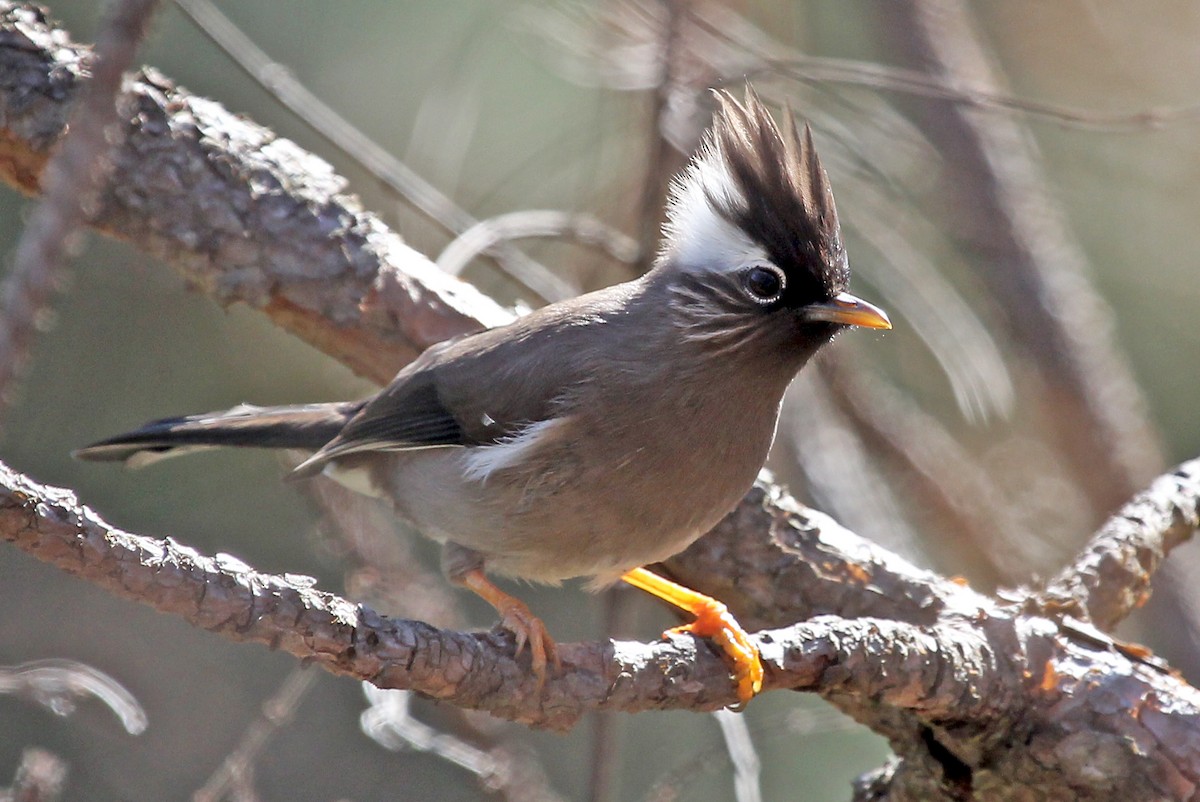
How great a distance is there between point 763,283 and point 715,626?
110cm

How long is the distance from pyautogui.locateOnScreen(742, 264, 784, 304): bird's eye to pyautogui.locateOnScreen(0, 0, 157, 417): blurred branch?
2426 mm

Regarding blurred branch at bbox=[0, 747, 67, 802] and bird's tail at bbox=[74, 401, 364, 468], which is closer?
blurred branch at bbox=[0, 747, 67, 802]

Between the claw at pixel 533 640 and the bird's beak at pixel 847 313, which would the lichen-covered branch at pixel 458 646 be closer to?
the claw at pixel 533 640

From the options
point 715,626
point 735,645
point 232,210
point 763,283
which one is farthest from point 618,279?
point 735,645

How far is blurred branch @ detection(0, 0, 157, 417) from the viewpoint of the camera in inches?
60.4

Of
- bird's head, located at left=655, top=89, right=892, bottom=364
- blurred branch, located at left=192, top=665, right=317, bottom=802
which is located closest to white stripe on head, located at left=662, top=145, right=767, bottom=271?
bird's head, located at left=655, top=89, right=892, bottom=364

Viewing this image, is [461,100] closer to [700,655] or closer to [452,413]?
[452,413]

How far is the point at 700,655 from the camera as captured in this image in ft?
10.9

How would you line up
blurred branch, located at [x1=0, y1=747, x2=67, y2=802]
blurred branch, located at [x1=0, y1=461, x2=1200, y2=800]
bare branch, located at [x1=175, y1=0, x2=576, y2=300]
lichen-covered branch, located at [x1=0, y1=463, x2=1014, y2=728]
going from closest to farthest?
1. lichen-covered branch, located at [x1=0, y1=463, x2=1014, y2=728]
2. blurred branch, located at [x1=0, y1=461, x2=1200, y2=800]
3. blurred branch, located at [x1=0, y1=747, x2=67, y2=802]
4. bare branch, located at [x1=175, y1=0, x2=576, y2=300]

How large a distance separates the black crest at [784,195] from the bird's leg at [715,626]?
1067mm

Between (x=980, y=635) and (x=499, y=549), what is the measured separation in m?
1.50

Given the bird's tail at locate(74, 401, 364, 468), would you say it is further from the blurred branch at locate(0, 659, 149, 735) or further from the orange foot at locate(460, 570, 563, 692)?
the orange foot at locate(460, 570, 563, 692)

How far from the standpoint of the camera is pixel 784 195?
368 centimetres

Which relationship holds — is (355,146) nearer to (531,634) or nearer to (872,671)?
(531,634)
